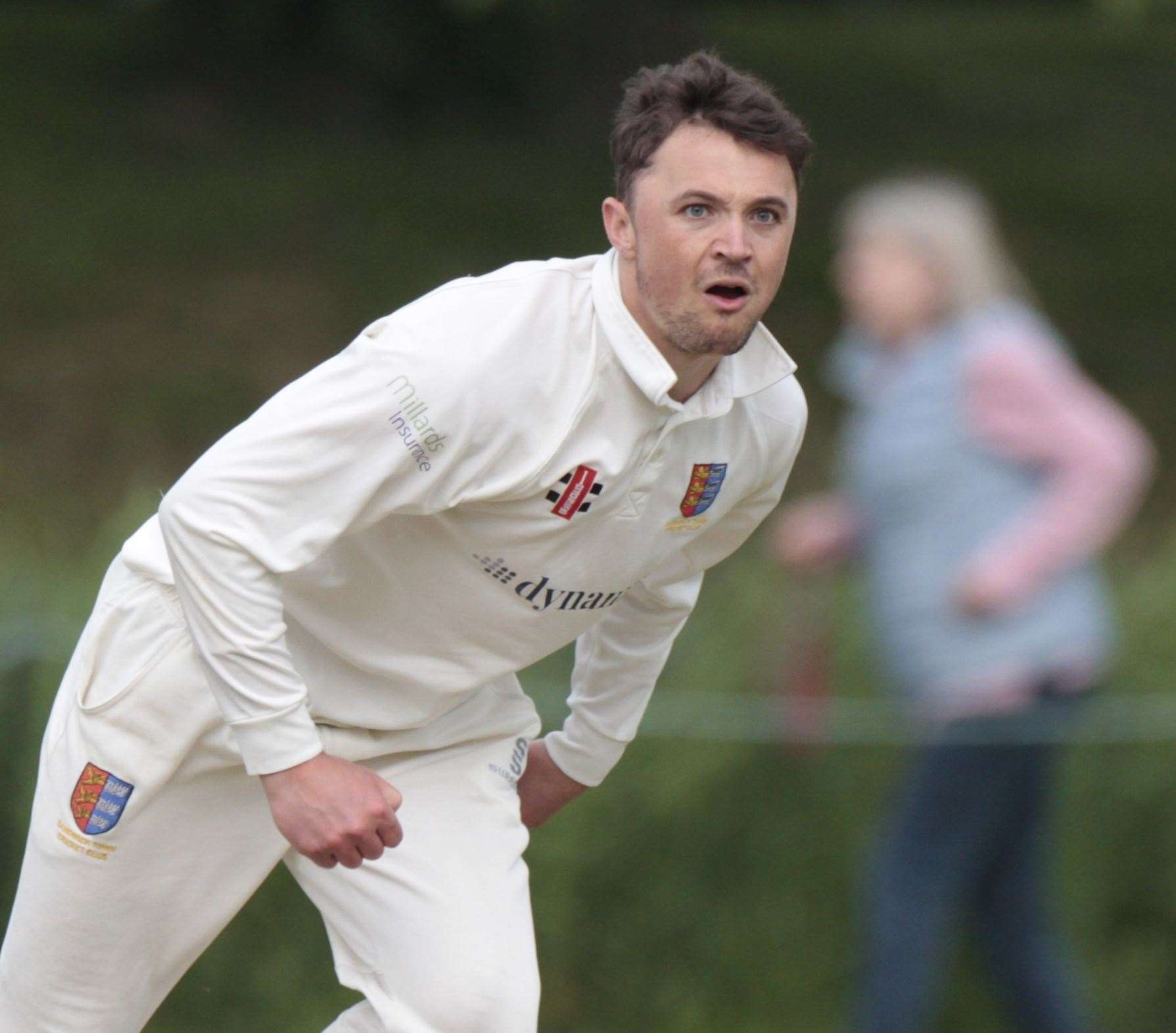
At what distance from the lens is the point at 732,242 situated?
8.83 feet

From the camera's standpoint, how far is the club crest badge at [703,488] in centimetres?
297

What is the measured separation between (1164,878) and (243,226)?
7658mm

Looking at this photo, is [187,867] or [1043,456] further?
[1043,456]

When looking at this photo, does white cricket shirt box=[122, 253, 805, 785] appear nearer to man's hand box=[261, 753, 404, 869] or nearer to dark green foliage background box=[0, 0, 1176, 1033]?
man's hand box=[261, 753, 404, 869]

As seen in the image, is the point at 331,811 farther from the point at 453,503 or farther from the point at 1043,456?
the point at 1043,456

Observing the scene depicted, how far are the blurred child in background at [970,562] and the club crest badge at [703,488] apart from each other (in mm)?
1742

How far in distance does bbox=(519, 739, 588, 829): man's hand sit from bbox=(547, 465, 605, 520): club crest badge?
0.80 m

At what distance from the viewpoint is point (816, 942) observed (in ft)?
17.3

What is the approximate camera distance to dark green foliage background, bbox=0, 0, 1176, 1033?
516cm

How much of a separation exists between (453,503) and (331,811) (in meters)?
0.46

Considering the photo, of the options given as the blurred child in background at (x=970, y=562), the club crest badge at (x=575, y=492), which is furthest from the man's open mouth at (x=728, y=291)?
the blurred child in background at (x=970, y=562)

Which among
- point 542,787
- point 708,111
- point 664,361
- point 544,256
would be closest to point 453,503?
point 664,361

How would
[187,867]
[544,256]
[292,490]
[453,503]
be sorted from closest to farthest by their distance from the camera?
[292,490]
[453,503]
[187,867]
[544,256]

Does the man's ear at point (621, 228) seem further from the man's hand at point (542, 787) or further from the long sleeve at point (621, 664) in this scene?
the man's hand at point (542, 787)
